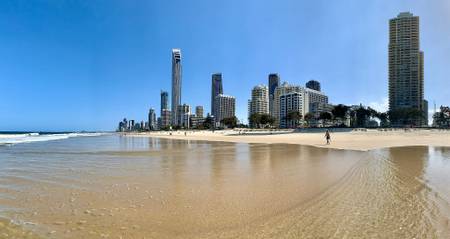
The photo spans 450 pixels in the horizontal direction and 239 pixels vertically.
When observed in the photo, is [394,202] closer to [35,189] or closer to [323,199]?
[323,199]

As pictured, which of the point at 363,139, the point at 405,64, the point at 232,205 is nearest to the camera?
the point at 232,205

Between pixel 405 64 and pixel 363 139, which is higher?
pixel 405 64

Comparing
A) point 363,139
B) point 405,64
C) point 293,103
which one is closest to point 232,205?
point 363,139

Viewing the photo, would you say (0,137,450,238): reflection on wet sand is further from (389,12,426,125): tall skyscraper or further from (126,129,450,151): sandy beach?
(389,12,426,125): tall skyscraper

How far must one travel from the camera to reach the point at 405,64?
506 ft

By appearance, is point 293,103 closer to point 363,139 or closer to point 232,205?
point 363,139

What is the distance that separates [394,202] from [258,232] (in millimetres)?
4326

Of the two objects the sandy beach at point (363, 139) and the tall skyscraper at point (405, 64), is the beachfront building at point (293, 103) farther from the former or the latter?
the sandy beach at point (363, 139)

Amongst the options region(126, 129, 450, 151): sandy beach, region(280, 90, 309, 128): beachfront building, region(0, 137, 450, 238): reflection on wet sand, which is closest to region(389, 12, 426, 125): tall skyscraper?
region(280, 90, 309, 128): beachfront building

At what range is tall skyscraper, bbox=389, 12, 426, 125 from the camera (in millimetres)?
152625

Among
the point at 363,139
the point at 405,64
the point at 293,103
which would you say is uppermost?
the point at 405,64

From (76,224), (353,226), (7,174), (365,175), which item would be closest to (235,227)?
(353,226)

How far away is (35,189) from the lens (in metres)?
9.43

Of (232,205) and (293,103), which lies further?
(293,103)
